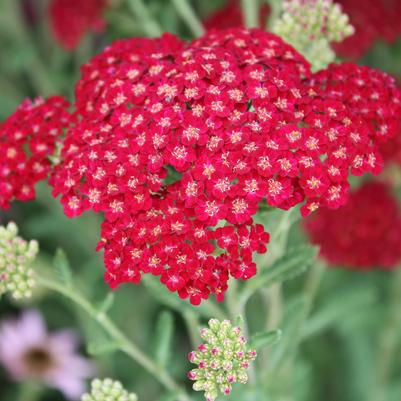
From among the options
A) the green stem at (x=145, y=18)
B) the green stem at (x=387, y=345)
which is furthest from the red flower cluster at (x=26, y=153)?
the green stem at (x=387, y=345)

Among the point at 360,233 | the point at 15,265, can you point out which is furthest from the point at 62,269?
the point at 360,233

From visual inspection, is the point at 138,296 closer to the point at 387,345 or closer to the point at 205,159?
the point at 387,345

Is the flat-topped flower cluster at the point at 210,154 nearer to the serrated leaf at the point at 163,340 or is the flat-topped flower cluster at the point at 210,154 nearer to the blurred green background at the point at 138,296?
the serrated leaf at the point at 163,340

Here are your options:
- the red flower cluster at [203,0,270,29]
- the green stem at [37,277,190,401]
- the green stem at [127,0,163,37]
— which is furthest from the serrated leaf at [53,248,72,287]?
the red flower cluster at [203,0,270,29]

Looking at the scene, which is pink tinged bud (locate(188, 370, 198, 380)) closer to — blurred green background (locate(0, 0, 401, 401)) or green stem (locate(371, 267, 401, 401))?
blurred green background (locate(0, 0, 401, 401))

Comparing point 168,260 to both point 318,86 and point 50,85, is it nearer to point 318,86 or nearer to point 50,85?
point 318,86

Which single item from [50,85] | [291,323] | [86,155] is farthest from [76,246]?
[86,155]
